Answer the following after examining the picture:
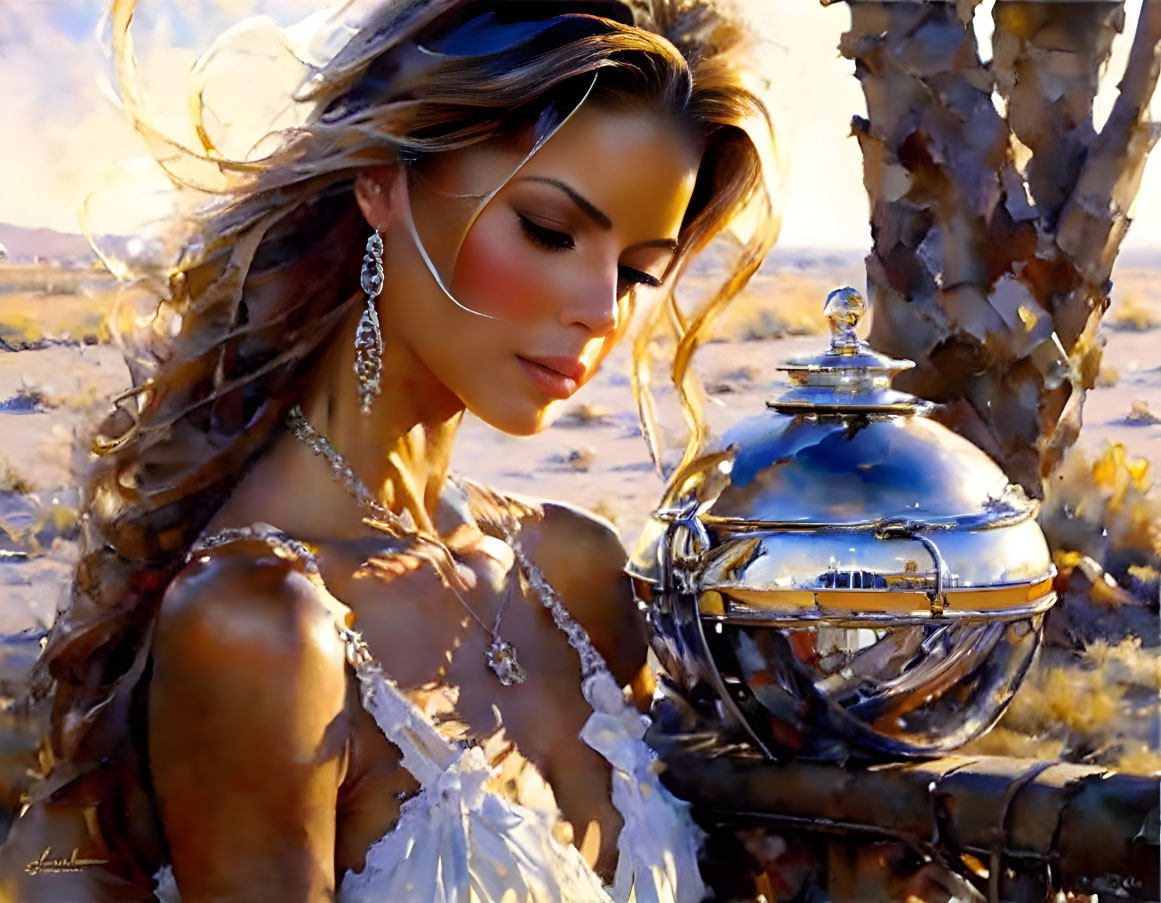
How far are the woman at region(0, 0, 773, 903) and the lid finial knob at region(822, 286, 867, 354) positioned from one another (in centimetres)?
25

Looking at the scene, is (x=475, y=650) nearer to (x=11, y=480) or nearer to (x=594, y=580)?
(x=594, y=580)

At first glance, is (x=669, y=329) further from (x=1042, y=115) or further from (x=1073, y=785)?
(x=1042, y=115)

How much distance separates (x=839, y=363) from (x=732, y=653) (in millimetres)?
401

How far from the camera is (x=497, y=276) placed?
1.79m

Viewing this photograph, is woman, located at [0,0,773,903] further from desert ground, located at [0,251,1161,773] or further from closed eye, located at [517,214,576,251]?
desert ground, located at [0,251,1161,773]

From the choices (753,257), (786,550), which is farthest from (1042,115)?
(786,550)

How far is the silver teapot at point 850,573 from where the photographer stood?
164 centimetres

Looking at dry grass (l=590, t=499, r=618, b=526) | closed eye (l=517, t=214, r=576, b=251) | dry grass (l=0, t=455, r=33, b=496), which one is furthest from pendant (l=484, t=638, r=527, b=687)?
dry grass (l=590, t=499, r=618, b=526)

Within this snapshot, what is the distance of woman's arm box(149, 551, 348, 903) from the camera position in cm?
158

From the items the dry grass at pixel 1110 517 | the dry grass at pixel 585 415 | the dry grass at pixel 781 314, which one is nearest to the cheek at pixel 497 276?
the dry grass at pixel 1110 517

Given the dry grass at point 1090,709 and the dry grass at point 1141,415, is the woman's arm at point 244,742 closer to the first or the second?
the dry grass at point 1090,709

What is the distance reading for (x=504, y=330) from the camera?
1816 millimetres

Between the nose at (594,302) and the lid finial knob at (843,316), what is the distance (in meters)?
0.30

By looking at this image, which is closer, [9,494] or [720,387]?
[9,494]
